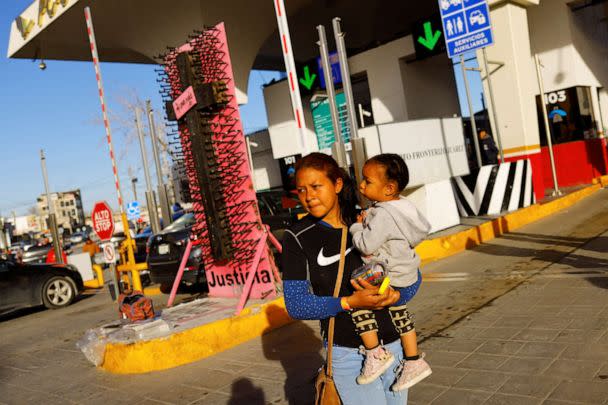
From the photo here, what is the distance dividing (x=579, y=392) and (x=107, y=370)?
14.5ft

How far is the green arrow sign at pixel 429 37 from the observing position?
15109 mm

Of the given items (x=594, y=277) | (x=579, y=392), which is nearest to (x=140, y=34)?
(x=594, y=277)

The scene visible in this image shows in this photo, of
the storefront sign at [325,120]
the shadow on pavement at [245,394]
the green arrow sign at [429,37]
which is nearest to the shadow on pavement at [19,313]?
the shadow on pavement at [245,394]

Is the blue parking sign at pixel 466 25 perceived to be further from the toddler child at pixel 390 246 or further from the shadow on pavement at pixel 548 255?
the toddler child at pixel 390 246

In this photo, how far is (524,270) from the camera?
703 cm

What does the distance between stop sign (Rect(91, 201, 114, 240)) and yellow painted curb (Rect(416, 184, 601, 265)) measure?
513 cm

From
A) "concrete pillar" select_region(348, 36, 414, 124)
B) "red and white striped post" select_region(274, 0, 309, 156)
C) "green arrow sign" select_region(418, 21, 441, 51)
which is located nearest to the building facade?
"concrete pillar" select_region(348, 36, 414, 124)

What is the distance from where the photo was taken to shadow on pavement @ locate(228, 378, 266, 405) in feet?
13.7

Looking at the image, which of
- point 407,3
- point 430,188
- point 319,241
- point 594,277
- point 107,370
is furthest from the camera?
point 407,3

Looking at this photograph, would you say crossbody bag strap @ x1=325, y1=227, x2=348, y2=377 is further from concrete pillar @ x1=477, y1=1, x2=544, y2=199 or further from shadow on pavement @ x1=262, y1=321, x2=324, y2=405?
concrete pillar @ x1=477, y1=1, x2=544, y2=199

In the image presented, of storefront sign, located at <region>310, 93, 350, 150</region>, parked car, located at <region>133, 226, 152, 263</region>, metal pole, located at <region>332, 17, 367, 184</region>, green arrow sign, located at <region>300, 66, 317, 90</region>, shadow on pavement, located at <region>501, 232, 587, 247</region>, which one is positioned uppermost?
green arrow sign, located at <region>300, 66, 317, 90</region>

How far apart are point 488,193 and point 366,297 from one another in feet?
33.1

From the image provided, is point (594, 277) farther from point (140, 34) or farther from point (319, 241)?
point (140, 34)

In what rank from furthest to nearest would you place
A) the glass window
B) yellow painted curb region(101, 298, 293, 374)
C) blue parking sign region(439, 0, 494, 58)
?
1. the glass window
2. blue parking sign region(439, 0, 494, 58)
3. yellow painted curb region(101, 298, 293, 374)
